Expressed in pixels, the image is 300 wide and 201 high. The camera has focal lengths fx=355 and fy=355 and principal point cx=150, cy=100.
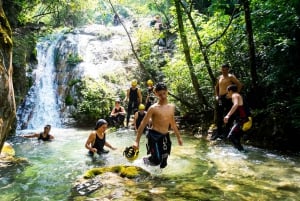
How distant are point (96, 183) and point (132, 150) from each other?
2.84ft

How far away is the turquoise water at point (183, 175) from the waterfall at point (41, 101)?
679 centimetres

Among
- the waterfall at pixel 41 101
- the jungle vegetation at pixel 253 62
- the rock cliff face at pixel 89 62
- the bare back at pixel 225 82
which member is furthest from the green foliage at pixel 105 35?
the bare back at pixel 225 82

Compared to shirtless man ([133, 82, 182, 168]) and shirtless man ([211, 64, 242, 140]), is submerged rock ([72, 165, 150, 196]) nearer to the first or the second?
shirtless man ([133, 82, 182, 168])

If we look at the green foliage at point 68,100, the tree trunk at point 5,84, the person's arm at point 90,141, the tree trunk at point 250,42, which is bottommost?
the person's arm at point 90,141

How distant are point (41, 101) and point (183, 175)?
13.3m

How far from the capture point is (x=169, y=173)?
7082mm

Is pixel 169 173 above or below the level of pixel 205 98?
below

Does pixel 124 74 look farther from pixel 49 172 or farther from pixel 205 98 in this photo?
pixel 49 172

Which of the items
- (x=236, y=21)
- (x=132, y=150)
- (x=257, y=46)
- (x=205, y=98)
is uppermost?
(x=236, y=21)

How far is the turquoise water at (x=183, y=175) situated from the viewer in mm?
5500

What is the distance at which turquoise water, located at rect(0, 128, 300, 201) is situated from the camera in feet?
18.0

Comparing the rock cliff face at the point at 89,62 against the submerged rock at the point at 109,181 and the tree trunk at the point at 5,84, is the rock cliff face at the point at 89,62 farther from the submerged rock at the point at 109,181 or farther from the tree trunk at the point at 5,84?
the tree trunk at the point at 5,84

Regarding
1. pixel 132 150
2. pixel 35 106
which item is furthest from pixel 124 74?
pixel 132 150

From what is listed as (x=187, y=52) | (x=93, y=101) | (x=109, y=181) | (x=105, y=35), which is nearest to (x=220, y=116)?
(x=187, y=52)
